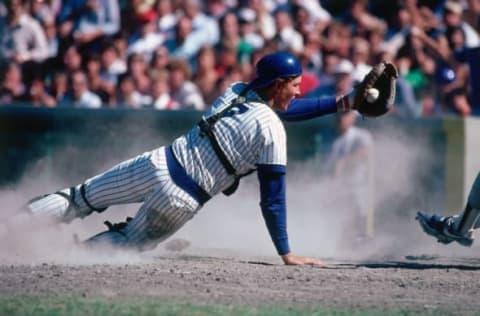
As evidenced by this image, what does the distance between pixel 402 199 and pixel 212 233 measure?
2175 millimetres

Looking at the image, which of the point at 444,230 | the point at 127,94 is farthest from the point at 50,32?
the point at 444,230

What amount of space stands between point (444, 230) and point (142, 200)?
2.45 metres

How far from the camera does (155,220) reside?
7.51 meters

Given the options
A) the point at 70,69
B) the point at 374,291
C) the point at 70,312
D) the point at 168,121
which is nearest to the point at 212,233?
the point at 168,121

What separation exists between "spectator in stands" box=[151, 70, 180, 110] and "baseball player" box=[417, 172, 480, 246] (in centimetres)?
437

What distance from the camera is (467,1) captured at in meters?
12.5

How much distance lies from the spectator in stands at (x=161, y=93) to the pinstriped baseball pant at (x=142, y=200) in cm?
441

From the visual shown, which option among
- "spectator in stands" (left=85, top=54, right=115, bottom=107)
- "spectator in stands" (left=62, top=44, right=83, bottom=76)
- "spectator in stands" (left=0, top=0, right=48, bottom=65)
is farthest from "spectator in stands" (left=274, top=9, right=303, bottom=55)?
"spectator in stands" (left=0, top=0, right=48, bottom=65)

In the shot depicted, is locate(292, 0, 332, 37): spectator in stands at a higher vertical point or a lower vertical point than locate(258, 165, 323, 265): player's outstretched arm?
higher

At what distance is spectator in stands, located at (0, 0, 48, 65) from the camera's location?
13.3 meters

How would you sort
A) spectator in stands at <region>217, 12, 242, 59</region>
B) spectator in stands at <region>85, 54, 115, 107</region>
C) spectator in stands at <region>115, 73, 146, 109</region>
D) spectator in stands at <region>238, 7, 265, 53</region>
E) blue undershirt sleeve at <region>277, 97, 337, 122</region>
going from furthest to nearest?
1. spectator in stands at <region>238, 7, 265, 53</region>
2. spectator in stands at <region>217, 12, 242, 59</region>
3. spectator in stands at <region>85, 54, 115, 107</region>
4. spectator in stands at <region>115, 73, 146, 109</region>
5. blue undershirt sleeve at <region>277, 97, 337, 122</region>

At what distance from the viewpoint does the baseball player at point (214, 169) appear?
7223 millimetres

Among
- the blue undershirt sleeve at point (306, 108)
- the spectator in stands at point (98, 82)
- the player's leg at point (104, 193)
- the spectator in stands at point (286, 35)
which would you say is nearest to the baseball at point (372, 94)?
the blue undershirt sleeve at point (306, 108)

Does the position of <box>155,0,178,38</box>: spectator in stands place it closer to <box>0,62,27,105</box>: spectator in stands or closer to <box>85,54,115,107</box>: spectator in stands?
<box>85,54,115,107</box>: spectator in stands
